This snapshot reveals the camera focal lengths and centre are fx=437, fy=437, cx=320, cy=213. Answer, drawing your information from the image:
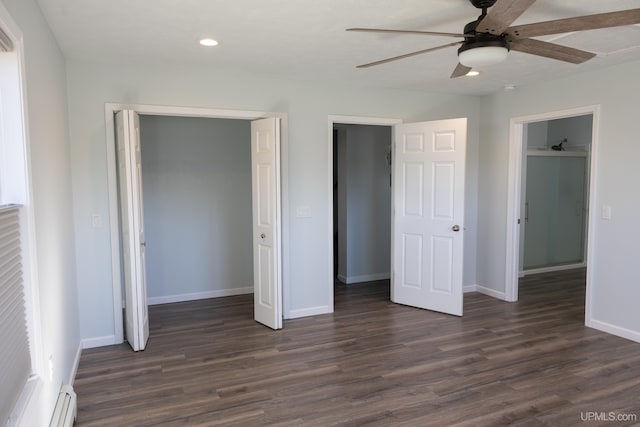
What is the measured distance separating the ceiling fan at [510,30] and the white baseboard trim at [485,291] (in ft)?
10.4

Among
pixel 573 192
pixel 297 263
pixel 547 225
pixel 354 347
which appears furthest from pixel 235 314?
pixel 573 192

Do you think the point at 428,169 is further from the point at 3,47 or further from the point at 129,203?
the point at 3,47

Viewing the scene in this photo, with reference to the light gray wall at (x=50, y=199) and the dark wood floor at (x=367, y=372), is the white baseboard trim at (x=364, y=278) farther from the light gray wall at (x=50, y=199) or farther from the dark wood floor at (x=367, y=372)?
the light gray wall at (x=50, y=199)

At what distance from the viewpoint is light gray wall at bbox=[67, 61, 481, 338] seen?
362 centimetres

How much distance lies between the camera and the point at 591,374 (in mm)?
3139

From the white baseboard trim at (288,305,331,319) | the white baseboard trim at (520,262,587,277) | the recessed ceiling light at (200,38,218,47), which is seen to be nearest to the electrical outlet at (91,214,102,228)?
the recessed ceiling light at (200,38,218,47)

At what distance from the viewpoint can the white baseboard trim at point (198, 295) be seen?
16.3 feet

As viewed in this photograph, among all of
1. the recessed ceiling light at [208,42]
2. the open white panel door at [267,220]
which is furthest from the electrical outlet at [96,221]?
the recessed ceiling light at [208,42]

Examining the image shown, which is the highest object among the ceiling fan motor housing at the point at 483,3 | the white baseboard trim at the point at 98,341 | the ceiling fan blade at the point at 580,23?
the ceiling fan motor housing at the point at 483,3

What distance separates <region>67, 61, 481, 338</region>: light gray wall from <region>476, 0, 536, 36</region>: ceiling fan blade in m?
2.39

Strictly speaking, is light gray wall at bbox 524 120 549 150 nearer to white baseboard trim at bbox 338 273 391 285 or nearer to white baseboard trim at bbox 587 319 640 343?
white baseboard trim at bbox 338 273 391 285

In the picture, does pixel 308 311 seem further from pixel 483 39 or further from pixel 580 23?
pixel 580 23

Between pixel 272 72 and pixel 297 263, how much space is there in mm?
1870

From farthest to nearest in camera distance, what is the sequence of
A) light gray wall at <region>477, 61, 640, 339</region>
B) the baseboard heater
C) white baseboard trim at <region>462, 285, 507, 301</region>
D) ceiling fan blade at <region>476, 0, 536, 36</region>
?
white baseboard trim at <region>462, 285, 507, 301</region>
light gray wall at <region>477, 61, 640, 339</region>
the baseboard heater
ceiling fan blade at <region>476, 0, 536, 36</region>
